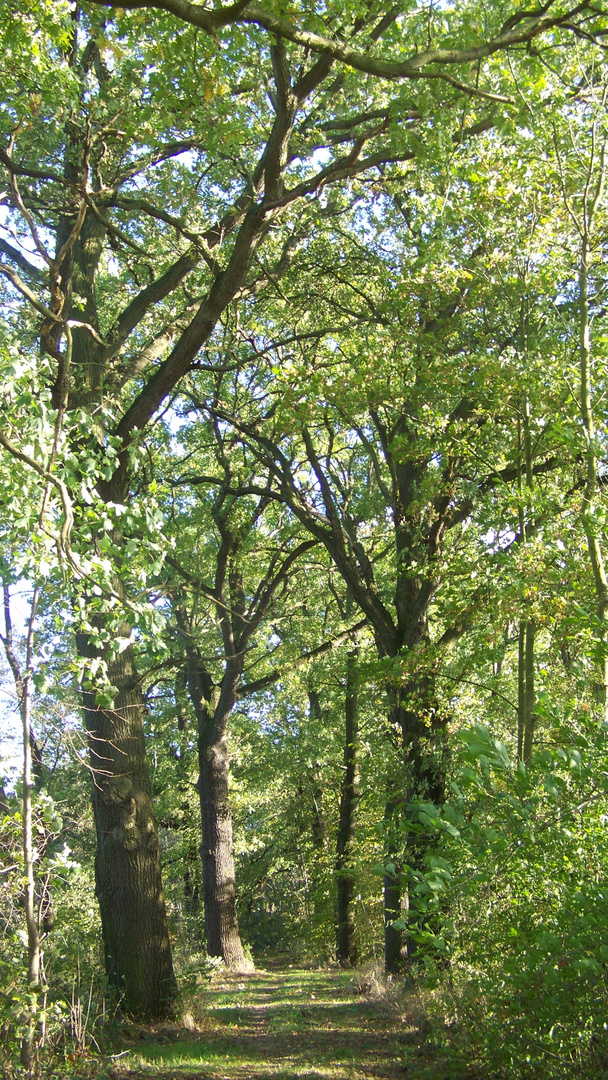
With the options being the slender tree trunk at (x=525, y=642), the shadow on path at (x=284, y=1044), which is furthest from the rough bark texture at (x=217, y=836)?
the slender tree trunk at (x=525, y=642)

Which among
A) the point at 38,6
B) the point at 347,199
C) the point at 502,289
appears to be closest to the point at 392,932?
the point at 502,289

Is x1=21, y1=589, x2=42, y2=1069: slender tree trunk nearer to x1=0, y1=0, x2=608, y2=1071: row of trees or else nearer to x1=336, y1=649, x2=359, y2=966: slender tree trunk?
x1=0, y1=0, x2=608, y2=1071: row of trees

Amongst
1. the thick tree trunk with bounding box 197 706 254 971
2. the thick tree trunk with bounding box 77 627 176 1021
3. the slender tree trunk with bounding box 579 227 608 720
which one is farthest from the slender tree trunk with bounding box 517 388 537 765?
the thick tree trunk with bounding box 197 706 254 971

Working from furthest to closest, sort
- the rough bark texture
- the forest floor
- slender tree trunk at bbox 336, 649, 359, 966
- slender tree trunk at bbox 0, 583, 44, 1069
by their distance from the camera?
slender tree trunk at bbox 336, 649, 359, 966 → the rough bark texture → the forest floor → slender tree trunk at bbox 0, 583, 44, 1069

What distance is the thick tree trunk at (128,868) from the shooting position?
8.75 meters

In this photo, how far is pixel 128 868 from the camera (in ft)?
29.4

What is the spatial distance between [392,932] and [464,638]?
4.15 m

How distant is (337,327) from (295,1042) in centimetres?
851

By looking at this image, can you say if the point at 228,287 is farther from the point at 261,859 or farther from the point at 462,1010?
the point at 261,859

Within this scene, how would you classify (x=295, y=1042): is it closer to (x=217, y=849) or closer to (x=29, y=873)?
(x=29, y=873)

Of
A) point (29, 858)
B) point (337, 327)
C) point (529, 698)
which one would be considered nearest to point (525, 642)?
point (529, 698)

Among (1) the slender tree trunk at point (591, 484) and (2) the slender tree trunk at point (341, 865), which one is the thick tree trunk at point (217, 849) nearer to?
(2) the slender tree trunk at point (341, 865)

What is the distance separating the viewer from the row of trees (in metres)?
5.74

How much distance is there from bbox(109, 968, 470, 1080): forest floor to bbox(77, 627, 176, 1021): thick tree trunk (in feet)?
1.45
